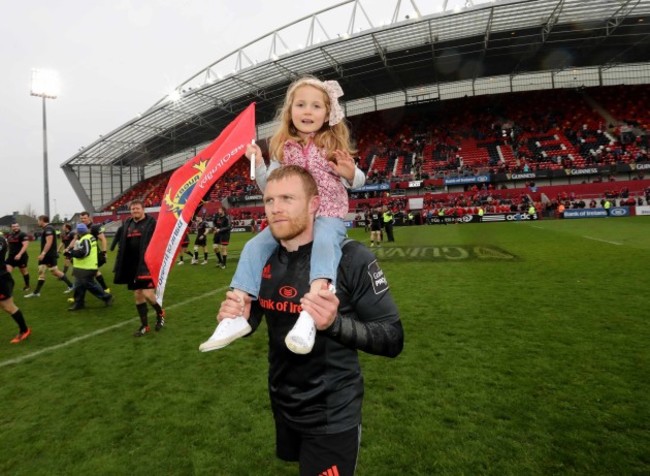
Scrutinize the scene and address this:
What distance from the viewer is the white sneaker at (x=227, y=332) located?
1512 mm

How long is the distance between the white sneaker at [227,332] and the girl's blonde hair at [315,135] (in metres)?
0.95

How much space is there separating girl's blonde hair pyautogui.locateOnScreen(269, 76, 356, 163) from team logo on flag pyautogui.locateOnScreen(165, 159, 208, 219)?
897mm

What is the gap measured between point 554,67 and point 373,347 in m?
47.1

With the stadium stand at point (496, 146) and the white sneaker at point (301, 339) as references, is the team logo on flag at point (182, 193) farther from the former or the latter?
the stadium stand at point (496, 146)

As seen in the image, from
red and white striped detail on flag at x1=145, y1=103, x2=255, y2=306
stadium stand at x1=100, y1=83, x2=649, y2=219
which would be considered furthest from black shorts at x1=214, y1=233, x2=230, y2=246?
stadium stand at x1=100, y1=83, x2=649, y2=219

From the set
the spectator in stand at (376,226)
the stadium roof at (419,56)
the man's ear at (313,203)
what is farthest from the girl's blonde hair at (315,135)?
the stadium roof at (419,56)

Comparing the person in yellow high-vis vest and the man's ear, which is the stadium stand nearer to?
the person in yellow high-vis vest

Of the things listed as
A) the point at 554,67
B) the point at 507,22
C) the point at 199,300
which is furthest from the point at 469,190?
the point at 199,300

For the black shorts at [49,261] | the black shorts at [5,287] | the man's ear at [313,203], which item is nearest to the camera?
the man's ear at [313,203]

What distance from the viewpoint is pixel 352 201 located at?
37500 mm

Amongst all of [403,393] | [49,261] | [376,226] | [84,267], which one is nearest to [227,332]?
[403,393]

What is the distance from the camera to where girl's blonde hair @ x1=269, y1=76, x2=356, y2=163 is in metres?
2.14

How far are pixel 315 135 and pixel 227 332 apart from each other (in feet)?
3.90

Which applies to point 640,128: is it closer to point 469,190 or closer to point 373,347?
point 469,190
